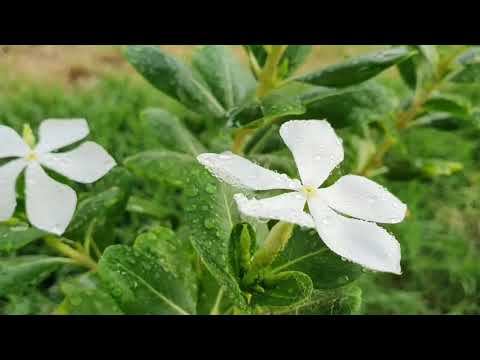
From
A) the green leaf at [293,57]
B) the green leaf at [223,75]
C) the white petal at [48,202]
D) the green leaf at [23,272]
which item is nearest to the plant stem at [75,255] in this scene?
the green leaf at [23,272]

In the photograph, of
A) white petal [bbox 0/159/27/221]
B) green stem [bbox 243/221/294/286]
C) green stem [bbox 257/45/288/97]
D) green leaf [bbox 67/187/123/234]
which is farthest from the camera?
green stem [bbox 257/45/288/97]

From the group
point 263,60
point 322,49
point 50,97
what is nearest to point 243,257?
point 263,60

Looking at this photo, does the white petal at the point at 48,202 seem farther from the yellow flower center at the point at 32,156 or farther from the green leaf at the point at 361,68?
the green leaf at the point at 361,68

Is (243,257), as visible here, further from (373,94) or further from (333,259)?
(373,94)

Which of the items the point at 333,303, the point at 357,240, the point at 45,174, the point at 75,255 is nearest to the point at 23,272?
the point at 75,255

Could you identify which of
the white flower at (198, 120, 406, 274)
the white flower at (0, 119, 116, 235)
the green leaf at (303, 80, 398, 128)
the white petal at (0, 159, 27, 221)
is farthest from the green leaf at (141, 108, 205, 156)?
the white flower at (198, 120, 406, 274)

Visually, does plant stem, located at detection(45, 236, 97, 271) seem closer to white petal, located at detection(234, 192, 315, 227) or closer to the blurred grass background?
white petal, located at detection(234, 192, 315, 227)
